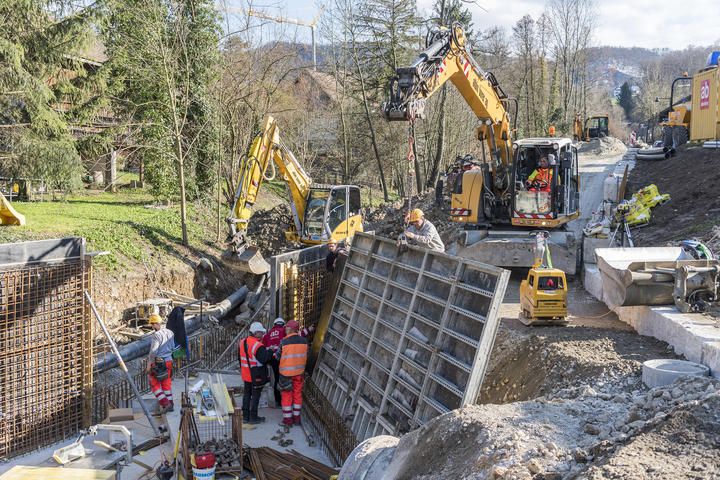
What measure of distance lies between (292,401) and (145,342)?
5.84 meters

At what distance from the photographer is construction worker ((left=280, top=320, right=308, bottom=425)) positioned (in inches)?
361

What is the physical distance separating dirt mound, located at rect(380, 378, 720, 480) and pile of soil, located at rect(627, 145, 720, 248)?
7922 millimetres

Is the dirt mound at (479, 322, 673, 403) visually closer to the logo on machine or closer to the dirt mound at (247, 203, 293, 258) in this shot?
the dirt mound at (247, 203, 293, 258)

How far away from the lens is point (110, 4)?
66.7 feet

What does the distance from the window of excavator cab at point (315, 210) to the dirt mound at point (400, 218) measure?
3.46 m

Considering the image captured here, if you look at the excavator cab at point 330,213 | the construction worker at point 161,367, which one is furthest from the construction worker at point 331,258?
the excavator cab at point 330,213

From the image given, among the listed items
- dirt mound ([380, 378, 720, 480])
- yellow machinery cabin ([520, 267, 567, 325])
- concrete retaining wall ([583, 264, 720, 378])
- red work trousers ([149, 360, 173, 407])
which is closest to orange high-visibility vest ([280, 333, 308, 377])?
red work trousers ([149, 360, 173, 407])

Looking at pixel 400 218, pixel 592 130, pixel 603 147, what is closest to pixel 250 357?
pixel 400 218

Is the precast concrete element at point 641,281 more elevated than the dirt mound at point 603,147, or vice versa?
the dirt mound at point 603,147

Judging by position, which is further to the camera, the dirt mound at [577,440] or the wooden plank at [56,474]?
the wooden plank at [56,474]

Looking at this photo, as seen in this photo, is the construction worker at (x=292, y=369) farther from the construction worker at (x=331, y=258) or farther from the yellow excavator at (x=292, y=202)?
the yellow excavator at (x=292, y=202)

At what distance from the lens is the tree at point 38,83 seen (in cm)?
1825

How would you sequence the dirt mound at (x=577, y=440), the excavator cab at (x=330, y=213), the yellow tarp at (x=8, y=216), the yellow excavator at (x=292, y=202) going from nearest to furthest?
the dirt mound at (x=577, y=440)
the yellow tarp at (x=8, y=216)
the yellow excavator at (x=292, y=202)
the excavator cab at (x=330, y=213)

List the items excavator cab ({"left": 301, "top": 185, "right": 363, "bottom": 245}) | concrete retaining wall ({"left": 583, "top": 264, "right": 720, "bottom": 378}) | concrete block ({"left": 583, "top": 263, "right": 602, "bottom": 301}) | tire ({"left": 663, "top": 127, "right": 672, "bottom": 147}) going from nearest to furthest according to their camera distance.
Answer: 1. concrete retaining wall ({"left": 583, "top": 264, "right": 720, "bottom": 378})
2. concrete block ({"left": 583, "top": 263, "right": 602, "bottom": 301})
3. excavator cab ({"left": 301, "top": 185, "right": 363, "bottom": 245})
4. tire ({"left": 663, "top": 127, "right": 672, "bottom": 147})
